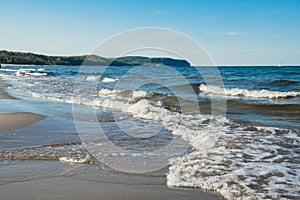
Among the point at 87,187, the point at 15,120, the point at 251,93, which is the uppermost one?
the point at 251,93

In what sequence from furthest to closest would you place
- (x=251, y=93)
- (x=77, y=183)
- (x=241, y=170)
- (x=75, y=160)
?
(x=251, y=93) → (x=75, y=160) → (x=241, y=170) → (x=77, y=183)

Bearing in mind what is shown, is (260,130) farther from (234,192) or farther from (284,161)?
(234,192)

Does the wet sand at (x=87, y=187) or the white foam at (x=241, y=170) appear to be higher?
the white foam at (x=241, y=170)

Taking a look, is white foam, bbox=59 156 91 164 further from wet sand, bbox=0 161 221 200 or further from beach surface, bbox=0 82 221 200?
wet sand, bbox=0 161 221 200

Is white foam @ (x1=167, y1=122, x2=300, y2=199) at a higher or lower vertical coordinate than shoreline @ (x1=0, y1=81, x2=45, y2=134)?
lower

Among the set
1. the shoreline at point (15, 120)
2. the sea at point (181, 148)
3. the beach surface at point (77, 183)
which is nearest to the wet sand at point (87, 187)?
the beach surface at point (77, 183)

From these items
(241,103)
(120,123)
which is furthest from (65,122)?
(241,103)

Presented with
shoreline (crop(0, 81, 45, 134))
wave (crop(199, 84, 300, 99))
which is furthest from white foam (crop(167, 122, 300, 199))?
wave (crop(199, 84, 300, 99))

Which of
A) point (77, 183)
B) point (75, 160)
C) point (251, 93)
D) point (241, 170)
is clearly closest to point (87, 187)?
point (77, 183)

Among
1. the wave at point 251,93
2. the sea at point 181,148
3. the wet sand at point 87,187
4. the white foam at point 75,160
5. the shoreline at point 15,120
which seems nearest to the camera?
the wet sand at point 87,187

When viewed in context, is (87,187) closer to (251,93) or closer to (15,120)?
(15,120)

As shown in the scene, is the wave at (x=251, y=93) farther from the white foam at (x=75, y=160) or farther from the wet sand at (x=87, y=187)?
the wet sand at (x=87, y=187)

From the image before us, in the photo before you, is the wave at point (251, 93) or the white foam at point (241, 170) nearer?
the white foam at point (241, 170)

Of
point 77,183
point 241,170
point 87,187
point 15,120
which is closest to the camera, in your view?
point 87,187
